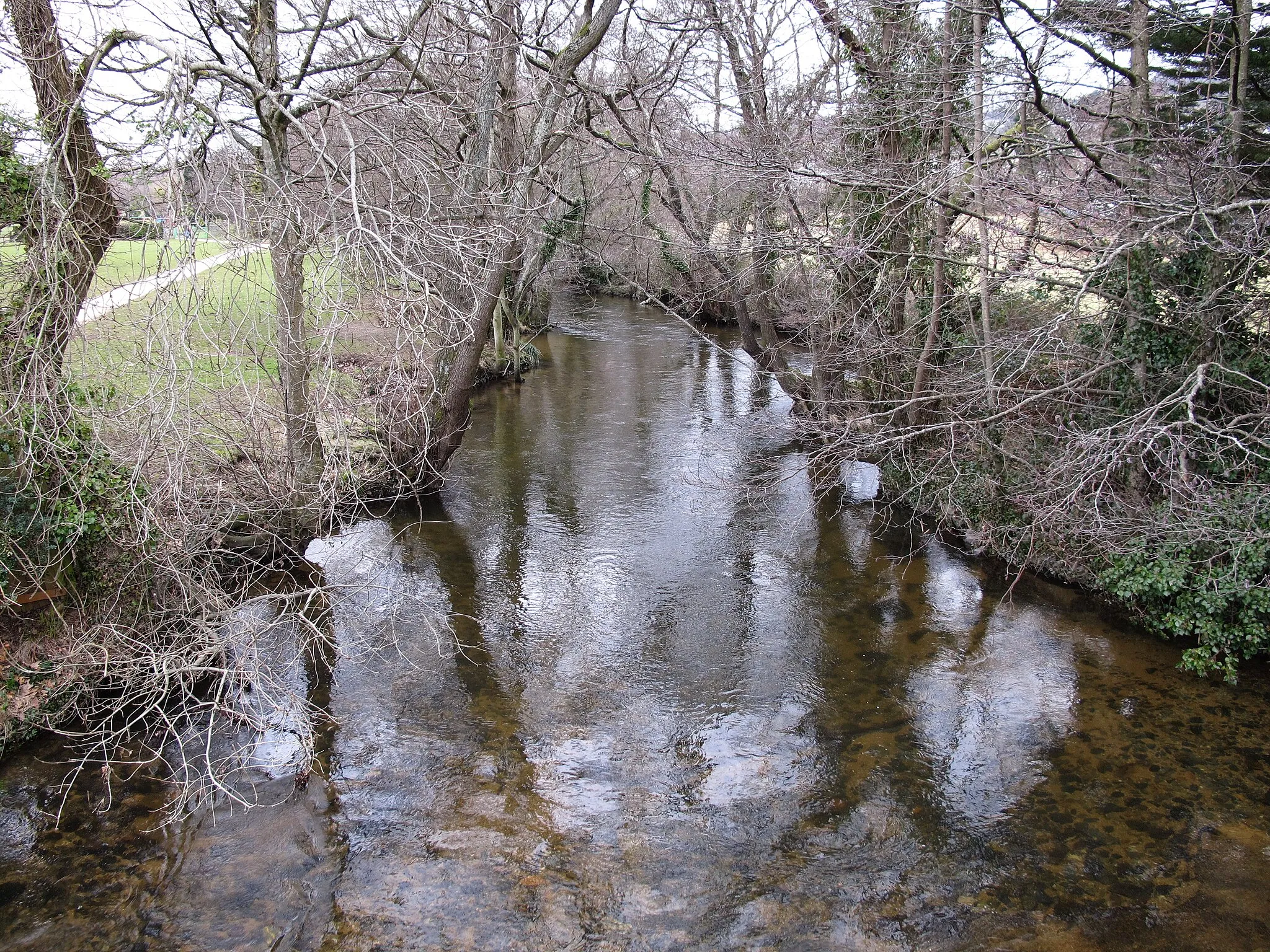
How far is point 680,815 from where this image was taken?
6.52m

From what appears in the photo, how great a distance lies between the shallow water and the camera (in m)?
5.53

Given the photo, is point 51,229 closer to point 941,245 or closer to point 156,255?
point 156,255

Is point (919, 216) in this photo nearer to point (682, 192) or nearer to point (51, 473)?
point (682, 192)

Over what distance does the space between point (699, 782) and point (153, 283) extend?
221 inches

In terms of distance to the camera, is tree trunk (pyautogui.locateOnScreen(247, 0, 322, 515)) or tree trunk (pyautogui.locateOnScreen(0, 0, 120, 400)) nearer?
tree trunk (pyautogui.locateOnScreen(0, 0, 120, 400))

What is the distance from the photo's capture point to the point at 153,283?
577cm

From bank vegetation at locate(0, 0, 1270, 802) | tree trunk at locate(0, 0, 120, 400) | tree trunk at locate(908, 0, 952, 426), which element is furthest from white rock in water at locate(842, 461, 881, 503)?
tree trunk at locate(0, 0, 120, 400)

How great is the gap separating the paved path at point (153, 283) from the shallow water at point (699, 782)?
12.0ft

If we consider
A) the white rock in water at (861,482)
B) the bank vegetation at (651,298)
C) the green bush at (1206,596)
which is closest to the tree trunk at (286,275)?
the bank vegetation at (651,298)

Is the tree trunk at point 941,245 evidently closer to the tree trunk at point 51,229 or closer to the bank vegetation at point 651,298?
the bank vegetation at point 651,298

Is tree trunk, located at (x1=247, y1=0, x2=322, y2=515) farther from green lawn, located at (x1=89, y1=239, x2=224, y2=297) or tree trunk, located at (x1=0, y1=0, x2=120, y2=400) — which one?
tree trunk, located at (x1=0, y1=0, x2=120, y2=400)

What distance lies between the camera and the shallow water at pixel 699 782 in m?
5.53

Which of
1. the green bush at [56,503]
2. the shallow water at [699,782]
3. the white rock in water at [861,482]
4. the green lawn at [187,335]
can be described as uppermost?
the green lawn at [187,335]

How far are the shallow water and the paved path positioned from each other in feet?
12.0
